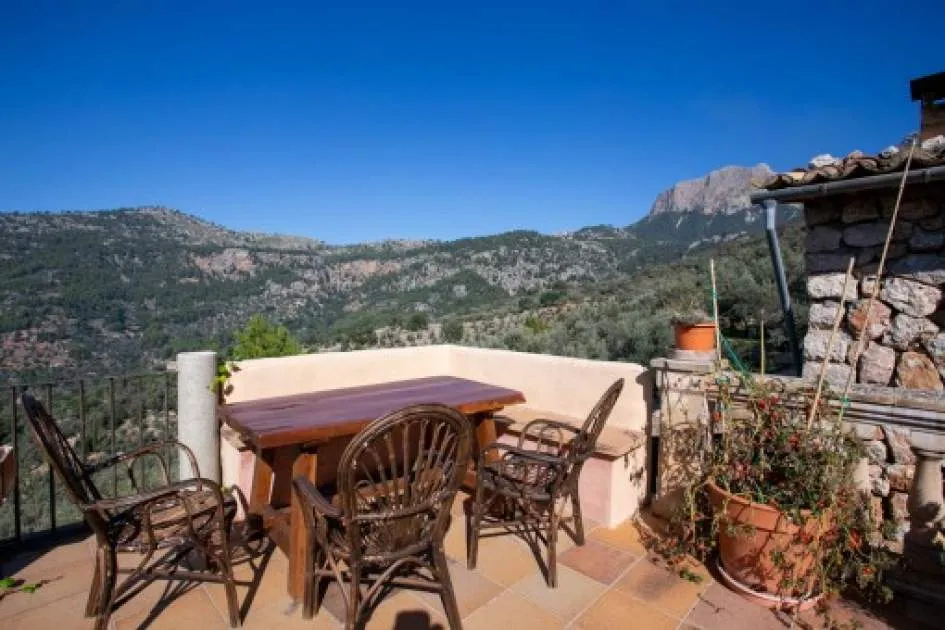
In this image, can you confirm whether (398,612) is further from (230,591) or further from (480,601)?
(230,591)

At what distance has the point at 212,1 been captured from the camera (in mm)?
7777

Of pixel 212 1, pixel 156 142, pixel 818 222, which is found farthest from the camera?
pixel 156 142

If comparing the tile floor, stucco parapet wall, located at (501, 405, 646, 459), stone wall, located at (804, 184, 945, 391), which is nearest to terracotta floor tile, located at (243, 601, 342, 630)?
the tile floor

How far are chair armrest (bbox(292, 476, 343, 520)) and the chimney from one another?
4.92 metres

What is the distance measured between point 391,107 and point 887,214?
1345cm

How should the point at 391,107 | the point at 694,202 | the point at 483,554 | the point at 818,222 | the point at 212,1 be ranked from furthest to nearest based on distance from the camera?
the point at 694,202 < the point at 391,107 < the point at 212,1 < the point at 818,222 < the point at 483,554

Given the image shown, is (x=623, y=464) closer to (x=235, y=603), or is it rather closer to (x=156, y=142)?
(x=235, y=603)

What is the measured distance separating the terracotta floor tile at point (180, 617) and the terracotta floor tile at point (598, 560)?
5.41 ft

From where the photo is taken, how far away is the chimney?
147 inches

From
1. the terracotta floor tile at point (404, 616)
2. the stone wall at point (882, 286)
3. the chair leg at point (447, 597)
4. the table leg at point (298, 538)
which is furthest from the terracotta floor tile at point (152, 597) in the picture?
the stone wall at point (882, 286)

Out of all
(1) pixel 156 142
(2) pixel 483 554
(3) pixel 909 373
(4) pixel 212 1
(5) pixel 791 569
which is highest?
(1) pixel 156 142

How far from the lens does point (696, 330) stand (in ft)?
9.62

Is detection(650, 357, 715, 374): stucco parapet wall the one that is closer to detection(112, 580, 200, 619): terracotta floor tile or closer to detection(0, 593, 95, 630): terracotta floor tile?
detection(112, 580, 200, 619): terracotta floor tile

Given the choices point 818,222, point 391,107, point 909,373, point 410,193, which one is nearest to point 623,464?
point 909,373
